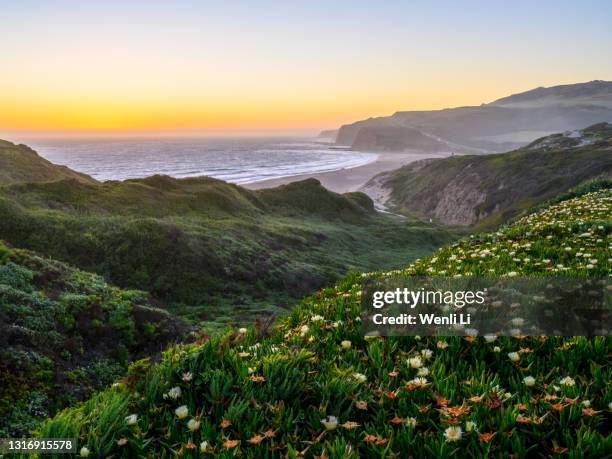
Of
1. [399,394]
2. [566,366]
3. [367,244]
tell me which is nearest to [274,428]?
[399,394]

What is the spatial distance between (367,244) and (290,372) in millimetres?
37003

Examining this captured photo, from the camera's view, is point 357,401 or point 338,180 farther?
point 338,180

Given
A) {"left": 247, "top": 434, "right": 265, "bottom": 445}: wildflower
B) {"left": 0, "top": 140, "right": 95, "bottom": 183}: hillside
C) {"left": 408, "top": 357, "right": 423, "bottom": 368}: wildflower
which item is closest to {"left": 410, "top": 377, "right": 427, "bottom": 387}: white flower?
{"left": 408, "top": 357, "right": 423, "bottom": 368}: wildflower

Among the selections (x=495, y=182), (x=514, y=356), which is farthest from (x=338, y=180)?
(x=514, y=356)

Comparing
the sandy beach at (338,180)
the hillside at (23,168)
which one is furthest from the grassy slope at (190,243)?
the sandy beach at (338,180)

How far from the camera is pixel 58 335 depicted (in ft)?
31.4

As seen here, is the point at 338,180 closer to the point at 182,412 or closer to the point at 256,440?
the point at 182,412

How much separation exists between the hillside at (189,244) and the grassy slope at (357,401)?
11.8 metres

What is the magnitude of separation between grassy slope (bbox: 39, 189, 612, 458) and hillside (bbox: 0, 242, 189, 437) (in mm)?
4283

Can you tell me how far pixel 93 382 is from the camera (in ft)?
29.5

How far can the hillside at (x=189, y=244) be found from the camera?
19.5 meters

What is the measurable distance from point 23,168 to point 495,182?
7219 cm

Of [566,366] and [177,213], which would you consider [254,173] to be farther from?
[566,366]

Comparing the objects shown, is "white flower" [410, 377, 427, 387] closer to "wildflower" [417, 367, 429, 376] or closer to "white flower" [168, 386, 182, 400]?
"wildflower" [417, 367, 429, 376]
